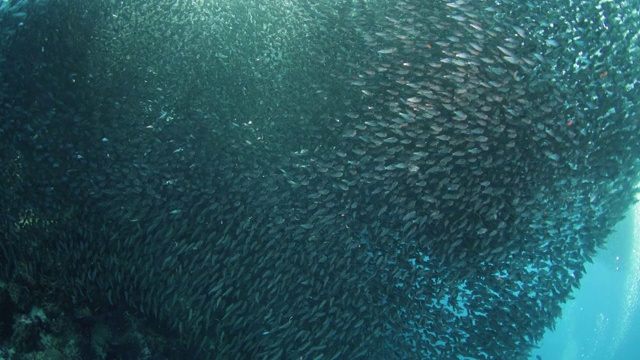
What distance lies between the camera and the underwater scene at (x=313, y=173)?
7.64 meters

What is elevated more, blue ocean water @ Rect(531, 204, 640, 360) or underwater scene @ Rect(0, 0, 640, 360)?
underwater scene @ Rect(0, 0, 640, 360)

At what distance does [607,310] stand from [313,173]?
55773 mm

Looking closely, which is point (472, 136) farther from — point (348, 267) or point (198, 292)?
point (198, 292)

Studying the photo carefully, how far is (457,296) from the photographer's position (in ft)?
27.1

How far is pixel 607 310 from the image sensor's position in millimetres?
50312

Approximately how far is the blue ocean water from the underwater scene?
2613 centimetres

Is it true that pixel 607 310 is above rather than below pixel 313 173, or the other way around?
below

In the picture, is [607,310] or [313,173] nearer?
Answer: [313,173]

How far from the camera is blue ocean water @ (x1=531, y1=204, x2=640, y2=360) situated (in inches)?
1344

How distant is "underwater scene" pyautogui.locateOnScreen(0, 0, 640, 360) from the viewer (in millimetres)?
7641

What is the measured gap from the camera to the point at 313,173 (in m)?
8.08

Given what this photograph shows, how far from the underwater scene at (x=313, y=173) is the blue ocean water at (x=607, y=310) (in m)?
26.1

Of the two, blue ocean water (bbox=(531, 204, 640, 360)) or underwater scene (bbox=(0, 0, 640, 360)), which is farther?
blue ocean water (bbox=(531, 204, 640, 360))

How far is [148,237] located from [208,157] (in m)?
1.78
